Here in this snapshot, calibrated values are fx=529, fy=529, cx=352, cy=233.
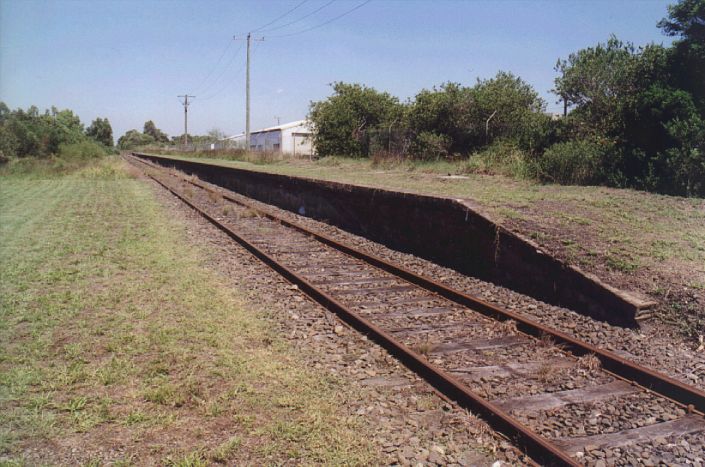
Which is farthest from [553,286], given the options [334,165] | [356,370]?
[334,165]

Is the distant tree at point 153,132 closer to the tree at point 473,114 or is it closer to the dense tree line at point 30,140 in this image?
the dense tree line at point 30,140

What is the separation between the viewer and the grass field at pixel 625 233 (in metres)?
5.81

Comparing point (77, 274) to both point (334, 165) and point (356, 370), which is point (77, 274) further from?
point (334, 165)

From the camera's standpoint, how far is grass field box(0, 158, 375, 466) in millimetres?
3352

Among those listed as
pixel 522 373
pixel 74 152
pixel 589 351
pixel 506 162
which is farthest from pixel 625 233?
pixel 74 152

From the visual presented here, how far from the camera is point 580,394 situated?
4.19 meters

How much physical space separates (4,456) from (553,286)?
5958 mm

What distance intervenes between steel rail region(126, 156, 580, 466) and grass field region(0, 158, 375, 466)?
0.76 m

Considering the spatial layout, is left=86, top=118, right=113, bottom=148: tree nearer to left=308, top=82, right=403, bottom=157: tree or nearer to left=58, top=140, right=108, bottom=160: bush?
left=58, top=140, right=108, bottom=160: bush

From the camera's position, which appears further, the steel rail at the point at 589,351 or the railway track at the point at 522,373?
the steel rail at the point at 589,351

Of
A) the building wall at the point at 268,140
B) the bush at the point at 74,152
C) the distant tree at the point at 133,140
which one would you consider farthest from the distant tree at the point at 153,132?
the bush at the point at 74,152

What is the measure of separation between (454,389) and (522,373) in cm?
81

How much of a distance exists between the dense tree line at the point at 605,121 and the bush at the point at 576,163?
3 cm

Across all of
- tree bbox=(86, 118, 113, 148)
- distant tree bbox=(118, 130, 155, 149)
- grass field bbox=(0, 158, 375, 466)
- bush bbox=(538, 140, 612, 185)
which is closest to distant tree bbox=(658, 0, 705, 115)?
bush bbox=(538, 140, 612, 185)
